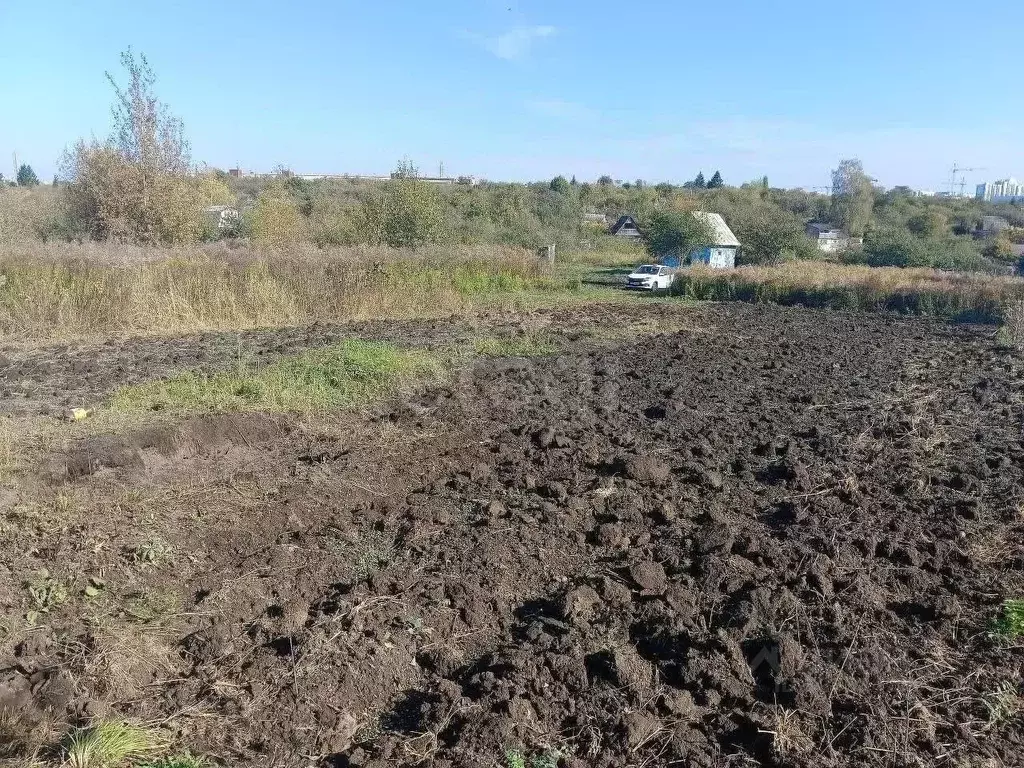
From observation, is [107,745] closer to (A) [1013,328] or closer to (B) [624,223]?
(A) [1013,328]

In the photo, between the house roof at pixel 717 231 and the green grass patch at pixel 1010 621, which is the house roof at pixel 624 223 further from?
the green grass patch at pixel 1010 621

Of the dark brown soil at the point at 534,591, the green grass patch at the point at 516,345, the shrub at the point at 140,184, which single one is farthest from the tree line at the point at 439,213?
the dark brown soil at the point at 534,591

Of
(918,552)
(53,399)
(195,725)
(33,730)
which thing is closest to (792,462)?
(918,552)

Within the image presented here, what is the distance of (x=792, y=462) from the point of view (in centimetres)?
676

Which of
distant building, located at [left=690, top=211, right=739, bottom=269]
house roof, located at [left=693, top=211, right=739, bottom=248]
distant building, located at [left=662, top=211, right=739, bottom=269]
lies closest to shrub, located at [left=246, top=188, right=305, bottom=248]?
distant building, located at [left=662, top=211, right=739, bottom=269]

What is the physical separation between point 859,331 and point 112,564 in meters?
15.8

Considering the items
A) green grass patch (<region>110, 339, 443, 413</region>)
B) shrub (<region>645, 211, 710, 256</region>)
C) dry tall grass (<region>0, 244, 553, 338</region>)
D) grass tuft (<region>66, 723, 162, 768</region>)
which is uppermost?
shrub (<region>645, 211, 710, 256</region>)

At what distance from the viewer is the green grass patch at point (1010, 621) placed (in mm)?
4070

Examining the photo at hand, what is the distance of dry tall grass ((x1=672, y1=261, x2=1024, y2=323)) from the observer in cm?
2016

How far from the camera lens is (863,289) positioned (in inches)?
870

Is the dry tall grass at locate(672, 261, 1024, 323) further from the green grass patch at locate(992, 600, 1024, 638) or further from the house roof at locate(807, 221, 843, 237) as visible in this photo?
the house roof at locate(807, 221, 843, 237)

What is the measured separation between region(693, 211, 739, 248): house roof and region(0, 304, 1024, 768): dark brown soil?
27415 millimetres

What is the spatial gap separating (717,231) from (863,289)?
13.9 meters

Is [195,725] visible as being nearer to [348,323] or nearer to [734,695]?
[734,695]
